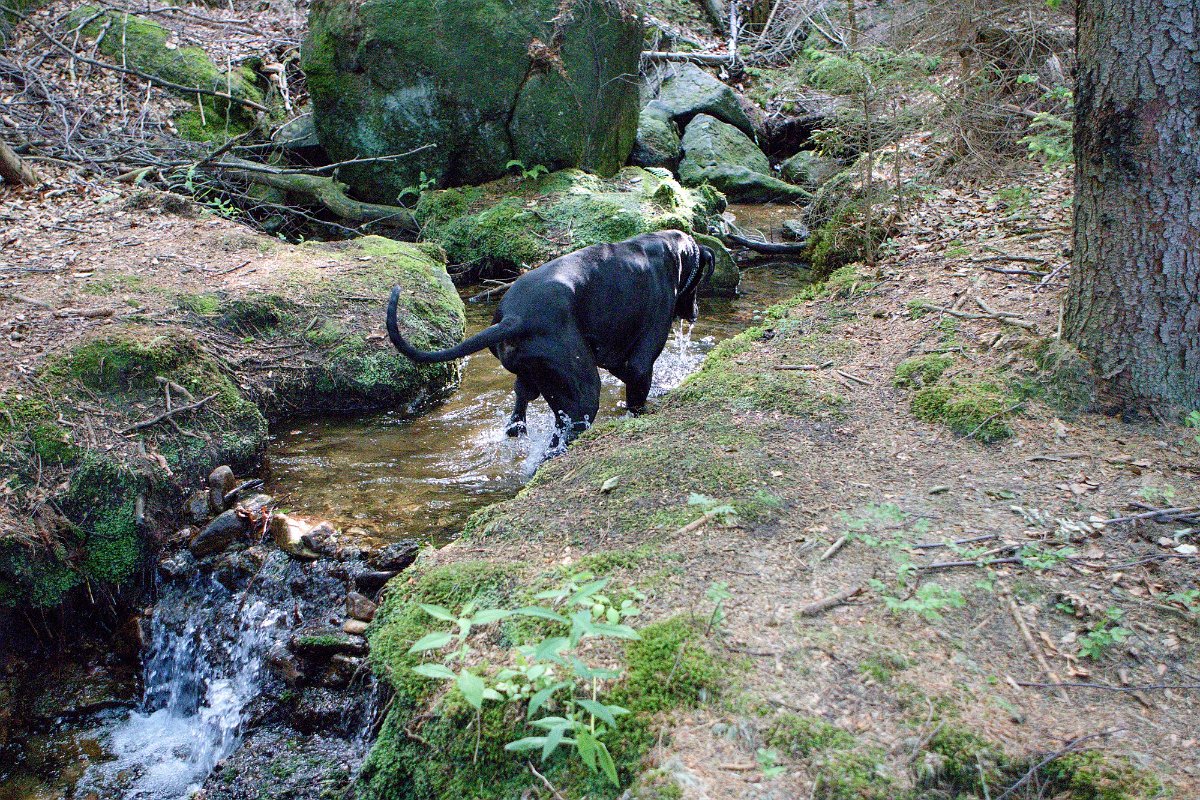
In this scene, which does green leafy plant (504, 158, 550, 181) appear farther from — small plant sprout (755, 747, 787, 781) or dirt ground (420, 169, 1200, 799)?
small plant sprout (755, 747, 787, 781)

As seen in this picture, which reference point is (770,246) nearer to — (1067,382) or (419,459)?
(419,459)

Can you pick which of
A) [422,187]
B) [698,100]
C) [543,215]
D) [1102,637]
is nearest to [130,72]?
[422,187]

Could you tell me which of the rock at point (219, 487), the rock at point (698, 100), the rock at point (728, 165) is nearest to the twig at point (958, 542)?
the rock at point (219, 487)

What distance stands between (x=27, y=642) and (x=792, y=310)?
5328 millimetres

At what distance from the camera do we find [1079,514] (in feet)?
11.0

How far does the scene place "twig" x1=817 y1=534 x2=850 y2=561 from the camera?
123 inches

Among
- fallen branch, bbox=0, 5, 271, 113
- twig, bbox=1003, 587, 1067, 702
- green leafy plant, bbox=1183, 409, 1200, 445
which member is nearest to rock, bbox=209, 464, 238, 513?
twig, bbox=1003, 587, 1067, 702

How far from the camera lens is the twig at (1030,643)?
100 inches

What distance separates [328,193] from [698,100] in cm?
684

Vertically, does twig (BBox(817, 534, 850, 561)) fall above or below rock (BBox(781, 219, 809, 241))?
below

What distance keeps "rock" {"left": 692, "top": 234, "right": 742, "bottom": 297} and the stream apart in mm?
3397

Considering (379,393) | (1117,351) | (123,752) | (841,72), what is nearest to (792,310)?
(841,72)

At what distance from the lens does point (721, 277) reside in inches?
368

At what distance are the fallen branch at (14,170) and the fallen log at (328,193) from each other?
6.56 feet
